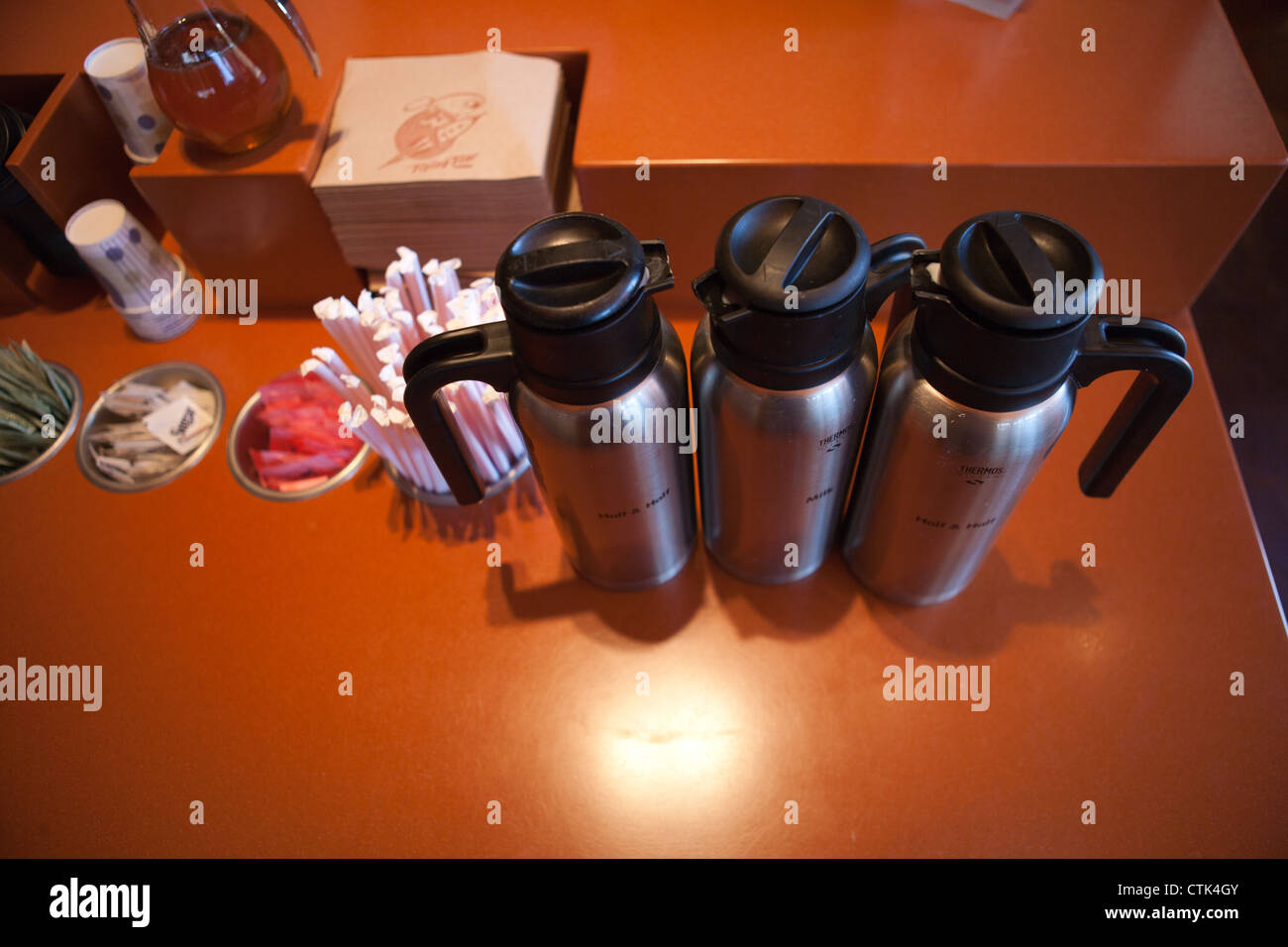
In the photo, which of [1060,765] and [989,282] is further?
[1060,765]

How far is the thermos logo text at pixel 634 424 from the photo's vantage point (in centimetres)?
71

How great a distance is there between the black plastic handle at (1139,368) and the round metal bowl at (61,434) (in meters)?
1.42

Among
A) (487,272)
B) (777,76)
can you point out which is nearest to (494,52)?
(487,272)

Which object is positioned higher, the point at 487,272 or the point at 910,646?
the point at 487,272

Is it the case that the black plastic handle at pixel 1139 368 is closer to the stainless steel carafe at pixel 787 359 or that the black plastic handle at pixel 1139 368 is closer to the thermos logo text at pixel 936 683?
the stainless steel carafe at pixel 787 359

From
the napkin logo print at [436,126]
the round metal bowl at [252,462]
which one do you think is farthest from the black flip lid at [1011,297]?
the round metal bowl at [252,462]

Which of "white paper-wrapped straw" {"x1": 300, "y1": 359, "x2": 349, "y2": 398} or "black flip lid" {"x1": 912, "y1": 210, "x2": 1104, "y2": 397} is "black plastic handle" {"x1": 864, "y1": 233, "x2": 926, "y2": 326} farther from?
"white paper-wrapped straw" {"x1": 300, "y1": 359, "x2": 349, "y2": 398}

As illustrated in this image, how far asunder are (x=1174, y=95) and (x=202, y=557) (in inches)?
59.9

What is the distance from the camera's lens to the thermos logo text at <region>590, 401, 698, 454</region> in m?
0.71

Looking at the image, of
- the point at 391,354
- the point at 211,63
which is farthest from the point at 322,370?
the point at 211,63

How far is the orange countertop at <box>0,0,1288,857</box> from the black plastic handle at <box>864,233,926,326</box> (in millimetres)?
394

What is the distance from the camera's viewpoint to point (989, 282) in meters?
0.60

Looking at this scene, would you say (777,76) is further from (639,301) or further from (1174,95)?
(639,301)

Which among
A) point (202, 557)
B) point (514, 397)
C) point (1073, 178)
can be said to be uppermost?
point (1073, 178)
